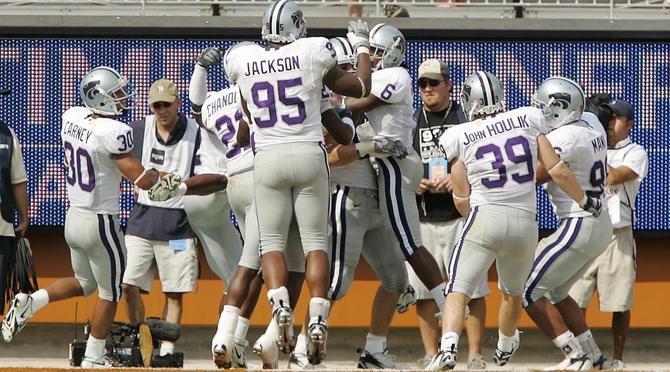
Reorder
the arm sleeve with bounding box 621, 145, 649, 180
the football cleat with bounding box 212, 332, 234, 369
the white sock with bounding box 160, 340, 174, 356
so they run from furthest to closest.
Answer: the arm sleeve with bounding box 621, 145, 649, 180 → the white sock with bounding box 160, 340, 174, 356 → the football cleat with bounding box 212, 332, 234, 369

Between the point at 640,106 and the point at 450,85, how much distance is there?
1958 mm

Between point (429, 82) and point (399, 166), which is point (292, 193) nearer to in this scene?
point (399, 166)

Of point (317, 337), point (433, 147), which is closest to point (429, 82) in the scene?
point (433, 147)

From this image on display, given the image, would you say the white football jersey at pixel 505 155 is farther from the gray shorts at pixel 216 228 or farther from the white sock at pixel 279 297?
the gray shorts at pixel 216 228

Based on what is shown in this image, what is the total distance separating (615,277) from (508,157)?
2732 mm

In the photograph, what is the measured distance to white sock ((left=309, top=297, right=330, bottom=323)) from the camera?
9664 mm

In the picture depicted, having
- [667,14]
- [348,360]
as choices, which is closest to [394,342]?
[348,360]

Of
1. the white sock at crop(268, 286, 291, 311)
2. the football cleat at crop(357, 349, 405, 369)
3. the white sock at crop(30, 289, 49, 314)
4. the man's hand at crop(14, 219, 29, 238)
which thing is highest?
the white sock at crop(268, 286, 291, 311)

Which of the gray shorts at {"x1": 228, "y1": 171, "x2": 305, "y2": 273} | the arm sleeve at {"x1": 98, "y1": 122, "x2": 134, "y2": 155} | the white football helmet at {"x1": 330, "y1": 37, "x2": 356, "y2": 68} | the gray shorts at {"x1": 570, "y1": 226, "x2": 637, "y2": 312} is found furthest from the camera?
A: the gray shorts at {"x1": 570, "y1": 226, "x2": 637, "y2": 312}

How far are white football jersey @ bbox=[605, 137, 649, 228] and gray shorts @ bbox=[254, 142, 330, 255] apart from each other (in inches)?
131

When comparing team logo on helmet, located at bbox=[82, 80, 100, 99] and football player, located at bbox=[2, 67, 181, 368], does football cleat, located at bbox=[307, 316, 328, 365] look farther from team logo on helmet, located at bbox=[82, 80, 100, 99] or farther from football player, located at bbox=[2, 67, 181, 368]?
team logo on helmet, located at bbox=[82, 80, 100, 99]

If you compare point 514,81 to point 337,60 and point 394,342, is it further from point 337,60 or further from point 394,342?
point 337,60

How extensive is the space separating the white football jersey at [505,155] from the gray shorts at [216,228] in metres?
2.41

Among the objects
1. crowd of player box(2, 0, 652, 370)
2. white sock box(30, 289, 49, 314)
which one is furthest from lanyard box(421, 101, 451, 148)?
white sock box(30, 289, 49, 314)
